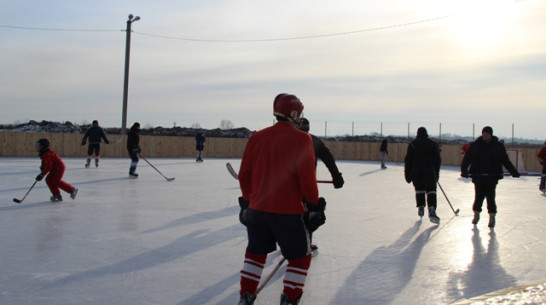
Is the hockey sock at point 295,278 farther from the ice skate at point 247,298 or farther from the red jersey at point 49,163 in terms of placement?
the red jersey at point 49,163

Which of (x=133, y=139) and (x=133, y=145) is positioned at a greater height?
(x=133, y=139)

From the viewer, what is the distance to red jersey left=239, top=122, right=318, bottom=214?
3174 mm

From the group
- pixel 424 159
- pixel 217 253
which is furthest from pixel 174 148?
pixel 217 253

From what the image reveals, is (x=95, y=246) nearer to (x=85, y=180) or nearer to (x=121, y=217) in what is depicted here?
(x=121, y=217)

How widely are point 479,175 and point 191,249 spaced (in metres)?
4.11

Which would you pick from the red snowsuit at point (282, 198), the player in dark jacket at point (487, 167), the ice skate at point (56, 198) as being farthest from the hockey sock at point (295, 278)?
the ice skate at point (56, 198)

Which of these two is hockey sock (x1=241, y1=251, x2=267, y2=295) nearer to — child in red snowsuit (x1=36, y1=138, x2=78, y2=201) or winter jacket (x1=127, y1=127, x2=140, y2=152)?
child in red snowsuit (x1=36, y1=138, x2=78, y2=201)

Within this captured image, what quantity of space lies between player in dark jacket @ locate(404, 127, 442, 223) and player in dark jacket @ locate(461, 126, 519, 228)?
1.58 feet

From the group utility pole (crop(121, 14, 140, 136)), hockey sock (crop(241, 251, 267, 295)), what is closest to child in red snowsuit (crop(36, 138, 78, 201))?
hockey sock (crop(241, 251, 267, 295))

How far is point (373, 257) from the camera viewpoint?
16.8 ft

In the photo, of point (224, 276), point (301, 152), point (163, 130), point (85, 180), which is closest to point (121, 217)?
point (224, 276)

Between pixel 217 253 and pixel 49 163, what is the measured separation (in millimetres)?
4418

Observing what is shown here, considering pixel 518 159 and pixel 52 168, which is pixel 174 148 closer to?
pixel 518 159

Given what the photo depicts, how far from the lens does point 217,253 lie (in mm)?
5145
